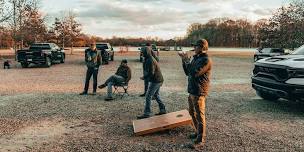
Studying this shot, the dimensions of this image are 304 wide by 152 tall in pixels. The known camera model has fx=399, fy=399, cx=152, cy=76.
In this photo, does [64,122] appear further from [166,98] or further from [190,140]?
[166,98]

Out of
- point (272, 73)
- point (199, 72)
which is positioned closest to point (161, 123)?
point (199, 72)

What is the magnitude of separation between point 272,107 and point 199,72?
200 inches

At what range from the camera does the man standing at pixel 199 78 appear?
664cm

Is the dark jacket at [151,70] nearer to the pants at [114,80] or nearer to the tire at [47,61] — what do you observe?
the pants at [114,80]

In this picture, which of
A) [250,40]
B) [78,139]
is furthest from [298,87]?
[250,40]

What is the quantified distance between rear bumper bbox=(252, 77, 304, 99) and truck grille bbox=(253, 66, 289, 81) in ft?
0.40

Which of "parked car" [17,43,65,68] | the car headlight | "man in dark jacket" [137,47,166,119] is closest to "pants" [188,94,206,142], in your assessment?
"man in dark jacket" [137,47,166,119]

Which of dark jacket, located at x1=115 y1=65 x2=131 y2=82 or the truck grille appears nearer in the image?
the truck grille

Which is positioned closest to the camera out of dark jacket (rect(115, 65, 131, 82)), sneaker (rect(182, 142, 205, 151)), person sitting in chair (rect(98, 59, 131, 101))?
sneaker (rect(182, 142, 205, 151))

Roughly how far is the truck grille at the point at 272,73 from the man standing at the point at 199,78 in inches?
146

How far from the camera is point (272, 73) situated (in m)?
10.2

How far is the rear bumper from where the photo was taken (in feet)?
30.8

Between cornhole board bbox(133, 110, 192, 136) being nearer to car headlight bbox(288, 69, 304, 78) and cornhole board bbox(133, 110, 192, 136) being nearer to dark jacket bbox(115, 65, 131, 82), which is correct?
car headlight bbox(288, 69, 304, 78)

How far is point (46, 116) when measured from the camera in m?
9.66
